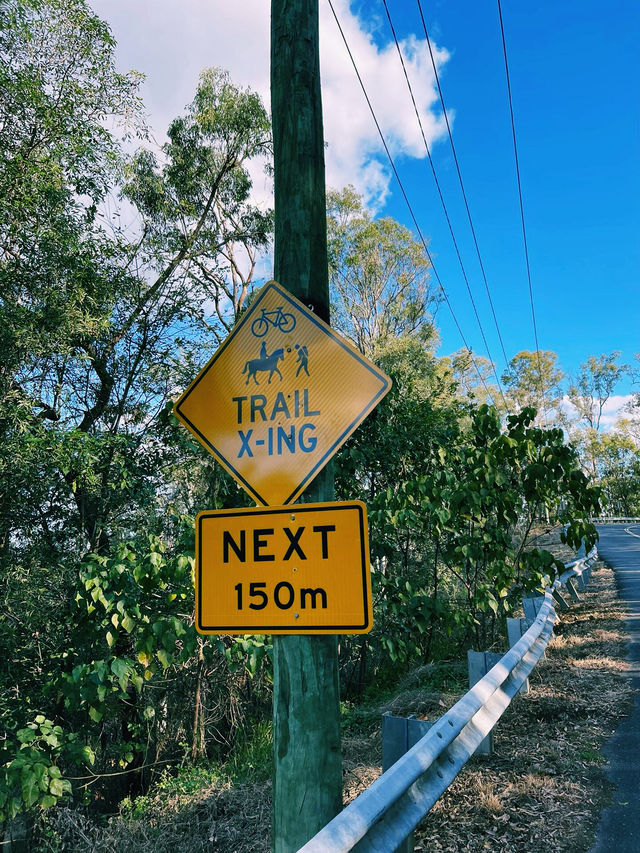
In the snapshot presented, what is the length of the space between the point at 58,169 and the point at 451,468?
651 cm

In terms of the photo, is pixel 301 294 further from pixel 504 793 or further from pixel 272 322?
pixel 504 793

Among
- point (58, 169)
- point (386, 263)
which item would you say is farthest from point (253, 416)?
point (386, 263)

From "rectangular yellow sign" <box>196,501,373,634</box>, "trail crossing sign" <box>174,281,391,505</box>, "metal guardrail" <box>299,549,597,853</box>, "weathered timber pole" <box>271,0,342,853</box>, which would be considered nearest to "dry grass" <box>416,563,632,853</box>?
"metal guardrail" <box>299,549,597,853</box>

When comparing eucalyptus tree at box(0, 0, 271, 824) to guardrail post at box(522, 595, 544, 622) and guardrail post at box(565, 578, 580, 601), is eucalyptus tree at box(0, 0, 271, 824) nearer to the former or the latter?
guardrail post at box(522, 595, 544, 622)

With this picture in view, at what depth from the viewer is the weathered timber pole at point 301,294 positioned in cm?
205

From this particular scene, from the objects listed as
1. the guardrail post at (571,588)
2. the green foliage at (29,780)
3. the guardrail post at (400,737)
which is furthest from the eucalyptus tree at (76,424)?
the guardrail post at (571,588)

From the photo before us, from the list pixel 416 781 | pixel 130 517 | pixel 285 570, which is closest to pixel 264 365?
pixel 285 570

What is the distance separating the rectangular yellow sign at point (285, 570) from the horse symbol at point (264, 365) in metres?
0.57

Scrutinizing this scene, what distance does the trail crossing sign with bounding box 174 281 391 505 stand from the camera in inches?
88.1

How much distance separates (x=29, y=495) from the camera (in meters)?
7.41

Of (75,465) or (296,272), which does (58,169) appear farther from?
(296,272)

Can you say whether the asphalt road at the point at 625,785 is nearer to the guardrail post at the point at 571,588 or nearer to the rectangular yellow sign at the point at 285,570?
the rectangular yellow sign at the point at 285,570

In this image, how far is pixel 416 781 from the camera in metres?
2.54

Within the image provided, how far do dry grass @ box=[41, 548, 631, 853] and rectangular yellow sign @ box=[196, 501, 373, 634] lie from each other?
1641 mm
